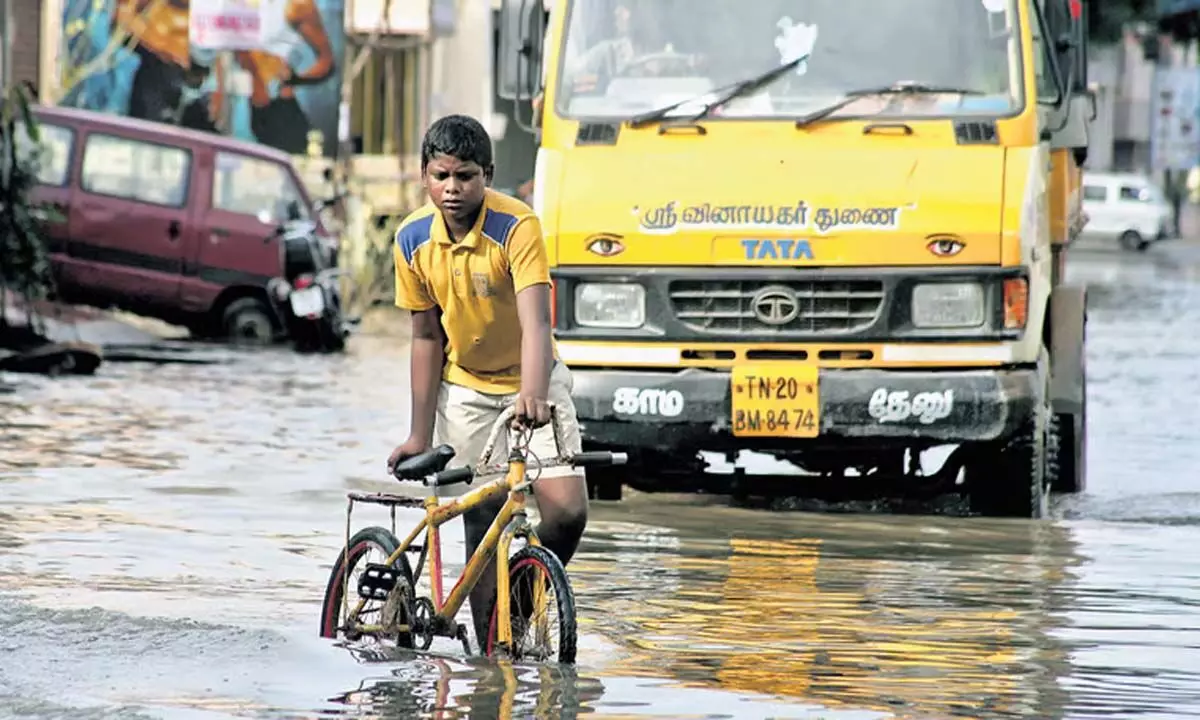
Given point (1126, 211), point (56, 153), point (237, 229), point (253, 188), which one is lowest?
point (237, 229)

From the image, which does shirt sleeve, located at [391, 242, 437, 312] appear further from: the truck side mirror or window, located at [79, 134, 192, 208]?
window, located at [79, 134, 192, 208]

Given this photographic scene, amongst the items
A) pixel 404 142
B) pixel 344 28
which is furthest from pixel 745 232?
pixel 404 142

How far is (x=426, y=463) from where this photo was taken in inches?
330

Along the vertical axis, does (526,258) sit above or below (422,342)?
above

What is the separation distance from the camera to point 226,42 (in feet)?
96.4

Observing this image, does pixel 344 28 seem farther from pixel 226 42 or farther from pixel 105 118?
pixel 105 118

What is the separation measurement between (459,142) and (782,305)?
480 cm

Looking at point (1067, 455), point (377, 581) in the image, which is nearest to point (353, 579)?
point (377, 581)

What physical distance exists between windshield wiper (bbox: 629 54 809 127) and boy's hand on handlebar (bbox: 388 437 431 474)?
497 cm

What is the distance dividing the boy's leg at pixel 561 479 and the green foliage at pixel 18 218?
1292 centimetres

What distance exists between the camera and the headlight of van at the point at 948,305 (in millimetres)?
12977

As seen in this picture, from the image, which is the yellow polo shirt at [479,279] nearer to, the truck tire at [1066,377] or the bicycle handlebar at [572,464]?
the bicycle handlebar at [572,464]

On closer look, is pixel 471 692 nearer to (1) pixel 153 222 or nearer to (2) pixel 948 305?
(2) pixel 948 305

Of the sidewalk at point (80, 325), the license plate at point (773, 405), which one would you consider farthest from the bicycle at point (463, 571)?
the sidewalk at point (80, 325)
